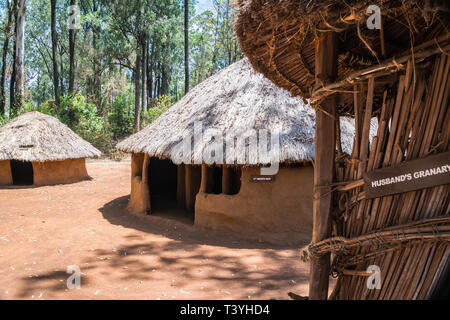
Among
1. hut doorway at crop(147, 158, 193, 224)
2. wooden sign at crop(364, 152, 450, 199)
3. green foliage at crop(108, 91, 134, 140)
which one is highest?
green foliage at crop(108, 91, 134, 140)

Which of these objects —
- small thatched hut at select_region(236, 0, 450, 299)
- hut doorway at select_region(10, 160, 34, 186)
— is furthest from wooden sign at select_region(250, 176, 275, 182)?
hut doorway at select_region(10, 160, 34, 186)

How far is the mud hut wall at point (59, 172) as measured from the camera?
483 inches

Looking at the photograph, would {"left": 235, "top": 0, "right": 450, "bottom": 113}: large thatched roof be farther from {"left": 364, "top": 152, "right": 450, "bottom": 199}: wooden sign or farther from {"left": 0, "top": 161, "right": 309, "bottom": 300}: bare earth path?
{"left": 0, "top": 161, "right": 309, "bottom": 300}: bare earth path

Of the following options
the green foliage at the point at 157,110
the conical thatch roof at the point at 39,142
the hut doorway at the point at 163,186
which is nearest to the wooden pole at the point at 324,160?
the hut doorway at the point at 163,186

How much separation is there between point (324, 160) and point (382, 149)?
423 mm

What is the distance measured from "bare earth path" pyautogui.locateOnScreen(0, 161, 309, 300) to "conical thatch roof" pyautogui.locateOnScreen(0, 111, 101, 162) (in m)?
3.80

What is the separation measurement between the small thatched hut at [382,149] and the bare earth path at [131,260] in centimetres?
199

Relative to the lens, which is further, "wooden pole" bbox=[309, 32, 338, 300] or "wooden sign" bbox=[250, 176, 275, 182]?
"wooden sign" bbox=[250, 176, 275, 182]

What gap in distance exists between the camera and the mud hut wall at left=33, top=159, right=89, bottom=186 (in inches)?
483

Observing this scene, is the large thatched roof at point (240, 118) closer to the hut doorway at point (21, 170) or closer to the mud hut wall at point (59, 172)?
the mud hut wall at point (59, 172)

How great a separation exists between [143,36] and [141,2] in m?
2.18

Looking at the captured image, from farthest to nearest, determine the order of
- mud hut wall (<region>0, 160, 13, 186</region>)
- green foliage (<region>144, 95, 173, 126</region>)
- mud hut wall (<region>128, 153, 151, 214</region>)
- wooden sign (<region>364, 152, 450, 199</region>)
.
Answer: green foliage (<region>144, 95, 173, 126</region>) < mud hut wall (<region>0, 160, 13, 186</region>) < mud hut wall (<region>128, 153, 151, 214</region>) < wooden sign (<region>364, 152, 450, 199</region>)

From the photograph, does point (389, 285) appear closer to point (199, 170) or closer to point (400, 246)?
point (400, 246)

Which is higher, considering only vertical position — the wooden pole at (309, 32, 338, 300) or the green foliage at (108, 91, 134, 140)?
the green foliage at (108, 91, 134, 140)
